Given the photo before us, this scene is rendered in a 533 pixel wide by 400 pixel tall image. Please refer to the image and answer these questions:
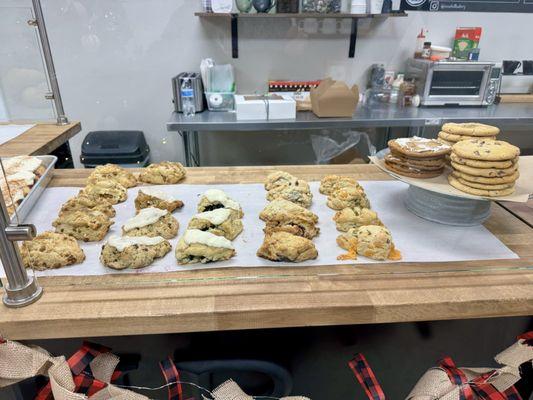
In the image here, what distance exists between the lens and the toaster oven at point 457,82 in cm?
292

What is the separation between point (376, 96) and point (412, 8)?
0.69 meters

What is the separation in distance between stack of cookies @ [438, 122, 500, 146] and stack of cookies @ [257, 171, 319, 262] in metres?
0.44

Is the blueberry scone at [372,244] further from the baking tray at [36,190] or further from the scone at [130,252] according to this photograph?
the baking tray at [36,190]

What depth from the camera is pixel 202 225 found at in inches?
42.4

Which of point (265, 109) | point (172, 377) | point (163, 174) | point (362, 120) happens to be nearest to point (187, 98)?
point (265, 109)

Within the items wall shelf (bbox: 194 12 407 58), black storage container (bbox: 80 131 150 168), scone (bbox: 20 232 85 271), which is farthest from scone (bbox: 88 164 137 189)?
wall shelf (bbox: 194 12 407 58)

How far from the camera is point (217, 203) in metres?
1.20

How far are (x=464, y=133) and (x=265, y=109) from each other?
1.71 m

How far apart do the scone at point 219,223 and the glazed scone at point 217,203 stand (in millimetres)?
57

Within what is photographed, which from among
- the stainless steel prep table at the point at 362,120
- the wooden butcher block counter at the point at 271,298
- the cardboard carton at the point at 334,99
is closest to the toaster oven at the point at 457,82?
the stainless steel prep table at the point at 362,120

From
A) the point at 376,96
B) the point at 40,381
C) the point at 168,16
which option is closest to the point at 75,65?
the point at 168,16

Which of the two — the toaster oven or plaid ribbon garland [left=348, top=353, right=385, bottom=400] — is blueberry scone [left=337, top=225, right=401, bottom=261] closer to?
plaid ribbon garland [left=348, top=353, right=385, bottom=400]

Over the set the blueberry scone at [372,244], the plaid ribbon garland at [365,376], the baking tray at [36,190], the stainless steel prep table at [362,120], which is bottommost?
the plaid ribbon garland at [365,376]

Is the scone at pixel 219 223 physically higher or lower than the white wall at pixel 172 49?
lower
